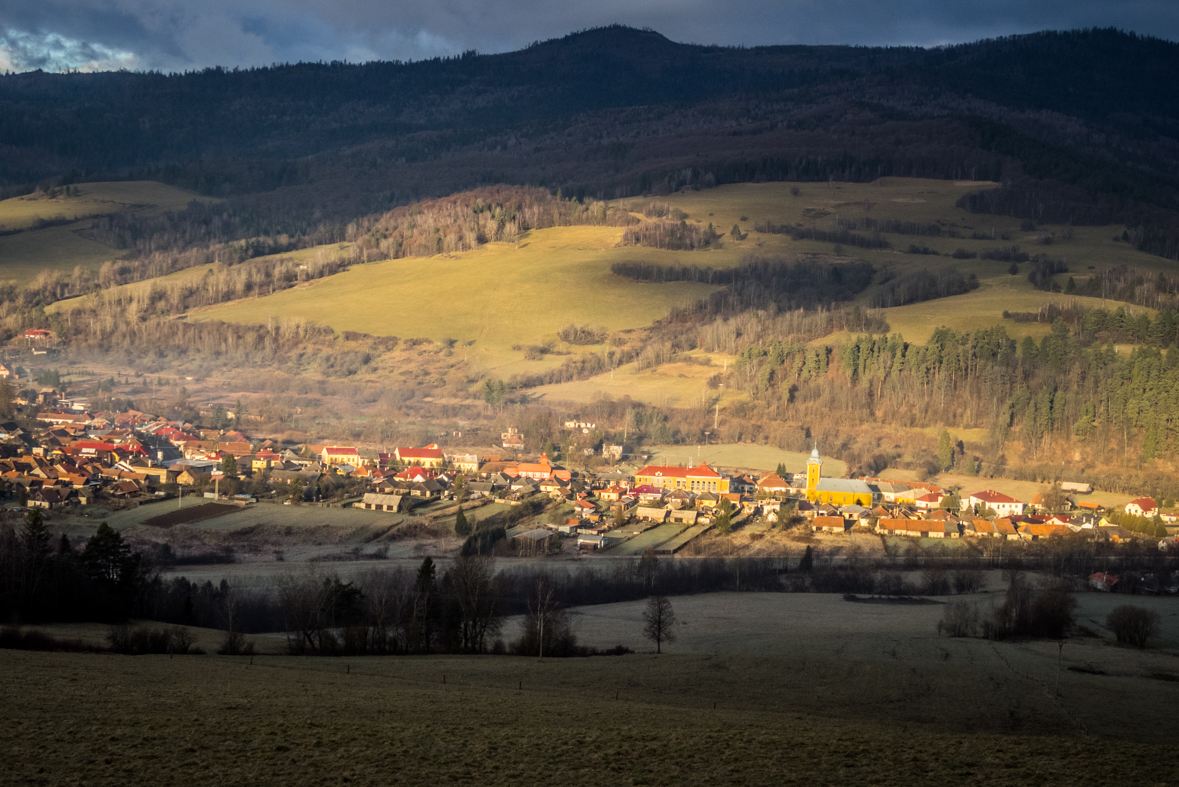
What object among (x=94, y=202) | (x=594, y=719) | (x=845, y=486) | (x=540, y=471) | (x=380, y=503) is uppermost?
(x=94, y=202)

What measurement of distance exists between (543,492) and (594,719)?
45017mm

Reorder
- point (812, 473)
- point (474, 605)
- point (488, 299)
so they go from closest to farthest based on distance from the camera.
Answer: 1. point (474, 605)
2. point (812, 473)
3. point (488, 299)

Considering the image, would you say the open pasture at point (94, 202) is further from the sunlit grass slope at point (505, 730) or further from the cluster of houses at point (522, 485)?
the sunlit grass slope at point (505, 730)

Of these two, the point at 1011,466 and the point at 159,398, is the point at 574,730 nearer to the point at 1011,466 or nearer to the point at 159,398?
the point at 1011,466

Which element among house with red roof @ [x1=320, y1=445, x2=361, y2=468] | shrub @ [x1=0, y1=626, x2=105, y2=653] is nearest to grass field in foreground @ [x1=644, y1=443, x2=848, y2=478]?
house with red roof @ [x1=320, y1=445, x2=361, y2=468]

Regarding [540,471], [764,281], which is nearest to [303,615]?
[540,471]

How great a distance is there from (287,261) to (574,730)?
13190cm

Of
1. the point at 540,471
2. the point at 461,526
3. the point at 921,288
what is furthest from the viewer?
the point at 921,288

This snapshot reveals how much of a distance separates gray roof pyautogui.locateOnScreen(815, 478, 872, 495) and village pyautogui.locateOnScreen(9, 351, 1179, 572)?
3.7 inches

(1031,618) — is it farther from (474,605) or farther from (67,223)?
(67,223)

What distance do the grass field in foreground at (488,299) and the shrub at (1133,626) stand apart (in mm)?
71662

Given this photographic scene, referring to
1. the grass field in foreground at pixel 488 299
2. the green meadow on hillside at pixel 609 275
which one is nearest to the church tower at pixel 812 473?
the green meadow on hillside at pixel 609 275

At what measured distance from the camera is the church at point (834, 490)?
62.9m

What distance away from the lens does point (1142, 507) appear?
5953cm
